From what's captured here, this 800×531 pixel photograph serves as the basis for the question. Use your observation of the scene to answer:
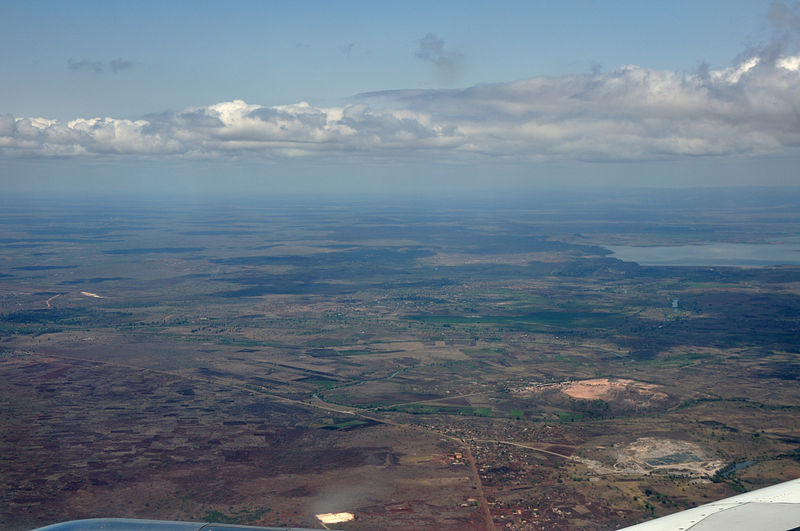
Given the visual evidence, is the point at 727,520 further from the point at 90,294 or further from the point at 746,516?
the point at 90,294

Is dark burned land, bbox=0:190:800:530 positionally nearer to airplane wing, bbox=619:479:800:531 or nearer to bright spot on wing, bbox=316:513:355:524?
bright spot on wing, bbox=316:513:355:524

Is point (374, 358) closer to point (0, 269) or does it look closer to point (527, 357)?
point (527, 357)

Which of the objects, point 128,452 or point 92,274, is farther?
point 92,274


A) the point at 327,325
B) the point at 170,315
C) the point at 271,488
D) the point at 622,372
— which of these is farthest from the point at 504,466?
the point at 170,315

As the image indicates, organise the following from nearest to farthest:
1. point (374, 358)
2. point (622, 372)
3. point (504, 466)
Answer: point (504, 466) → point (622, 372) → point (374, 358)

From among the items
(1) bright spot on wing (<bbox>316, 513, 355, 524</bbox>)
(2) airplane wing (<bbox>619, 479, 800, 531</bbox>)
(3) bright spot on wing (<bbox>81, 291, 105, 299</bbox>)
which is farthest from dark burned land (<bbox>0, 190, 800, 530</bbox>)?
(2) airplane wing (<bbox>619, 479, 800, 531</bbox>)

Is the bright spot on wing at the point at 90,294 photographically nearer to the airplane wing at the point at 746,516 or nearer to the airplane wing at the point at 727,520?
the airplane wing at the point at 727,520

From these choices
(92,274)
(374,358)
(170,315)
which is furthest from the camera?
(92,274)
